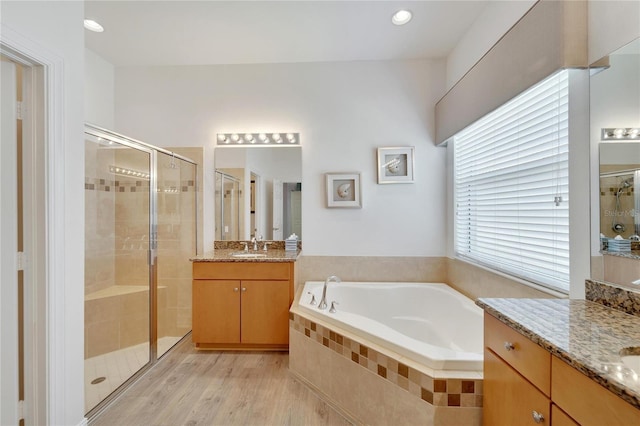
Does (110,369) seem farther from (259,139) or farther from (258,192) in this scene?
(259,139)

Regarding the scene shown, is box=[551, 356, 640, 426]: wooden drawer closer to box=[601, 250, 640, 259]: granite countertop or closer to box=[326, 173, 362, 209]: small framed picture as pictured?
box=[601, 250, 640, 259]: granite countertop

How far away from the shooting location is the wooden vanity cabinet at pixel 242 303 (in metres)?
2.36

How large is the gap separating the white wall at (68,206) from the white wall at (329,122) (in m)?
1.36

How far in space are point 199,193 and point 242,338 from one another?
152 centimetres

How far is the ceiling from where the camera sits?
1996mm

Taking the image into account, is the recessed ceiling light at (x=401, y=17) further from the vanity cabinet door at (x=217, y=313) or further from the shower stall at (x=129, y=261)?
the vanity cabinet door at (x=217, y=313)

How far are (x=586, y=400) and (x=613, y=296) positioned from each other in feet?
2.13

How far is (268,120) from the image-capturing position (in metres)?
2.81

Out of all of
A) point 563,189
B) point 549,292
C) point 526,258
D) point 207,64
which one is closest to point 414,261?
point 526,258

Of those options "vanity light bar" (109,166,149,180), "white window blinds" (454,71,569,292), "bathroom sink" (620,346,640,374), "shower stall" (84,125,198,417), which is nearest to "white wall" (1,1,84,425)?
"shower stall" (84,125,198,417)

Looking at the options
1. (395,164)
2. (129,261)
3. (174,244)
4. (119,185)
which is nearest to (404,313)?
(395,164)

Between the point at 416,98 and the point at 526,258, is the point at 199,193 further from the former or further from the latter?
the point at 526,258

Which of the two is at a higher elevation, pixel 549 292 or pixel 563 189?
pixel 563 189

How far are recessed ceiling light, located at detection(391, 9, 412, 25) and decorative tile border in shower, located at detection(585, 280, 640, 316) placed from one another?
2.09 m
